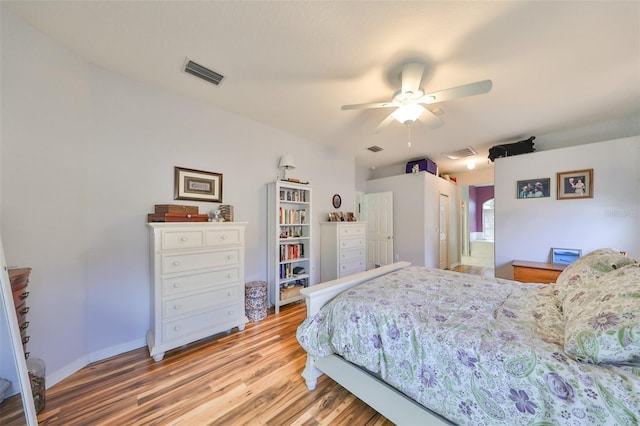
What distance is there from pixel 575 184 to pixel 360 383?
383 cm

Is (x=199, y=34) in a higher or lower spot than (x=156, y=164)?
higher

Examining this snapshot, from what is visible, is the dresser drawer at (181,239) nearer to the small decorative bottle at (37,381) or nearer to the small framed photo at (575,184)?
the small decorative bottle at (37,381)

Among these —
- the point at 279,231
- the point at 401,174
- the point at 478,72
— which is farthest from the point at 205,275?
the point at 401,174

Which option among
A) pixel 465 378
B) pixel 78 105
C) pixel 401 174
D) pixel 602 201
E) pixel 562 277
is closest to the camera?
pixel 465 378

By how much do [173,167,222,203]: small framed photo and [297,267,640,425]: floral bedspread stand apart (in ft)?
6.20

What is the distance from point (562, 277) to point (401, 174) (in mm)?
3763

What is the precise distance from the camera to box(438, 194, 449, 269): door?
17.0 feet

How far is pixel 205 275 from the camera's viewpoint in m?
2.23

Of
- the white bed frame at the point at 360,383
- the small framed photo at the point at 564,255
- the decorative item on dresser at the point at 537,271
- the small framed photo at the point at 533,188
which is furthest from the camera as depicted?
the small framed photo at the point at 533,188

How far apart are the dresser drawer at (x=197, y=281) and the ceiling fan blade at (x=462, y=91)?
8.18 ft

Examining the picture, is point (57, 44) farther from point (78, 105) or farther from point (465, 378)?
point (465, 378)

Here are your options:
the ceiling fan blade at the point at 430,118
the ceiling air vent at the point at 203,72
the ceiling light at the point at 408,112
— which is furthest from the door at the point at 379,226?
the ceiling air vent at the point at 203,72

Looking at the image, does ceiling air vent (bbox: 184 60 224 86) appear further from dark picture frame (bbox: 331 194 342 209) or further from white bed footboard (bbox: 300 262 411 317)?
dark picture frame (bbox: 331 194 342 209)

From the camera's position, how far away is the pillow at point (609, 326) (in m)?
0.84
